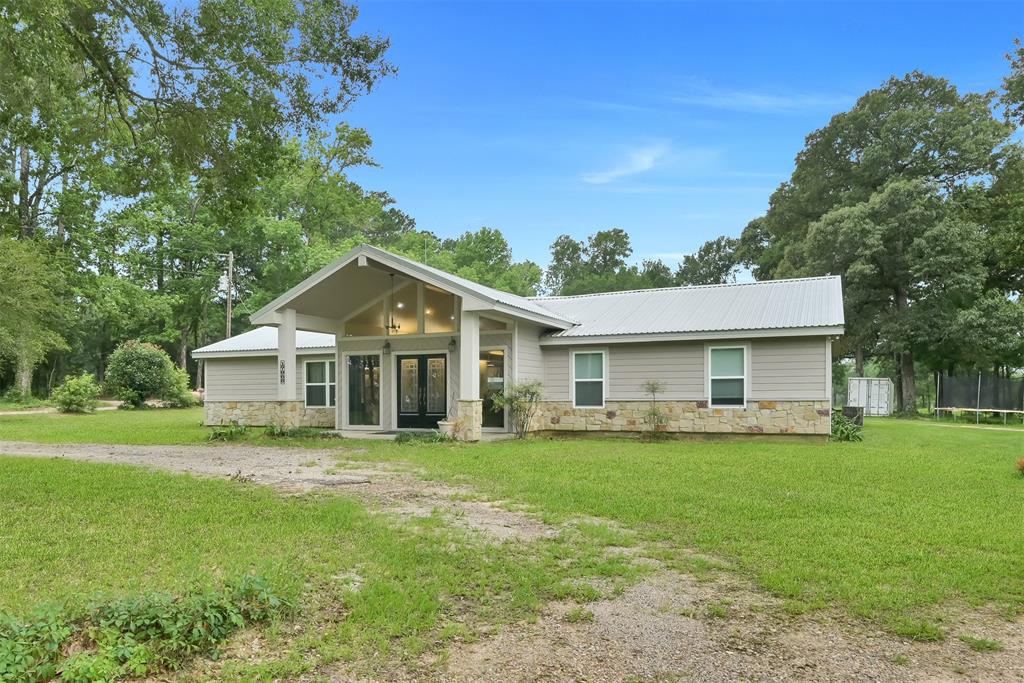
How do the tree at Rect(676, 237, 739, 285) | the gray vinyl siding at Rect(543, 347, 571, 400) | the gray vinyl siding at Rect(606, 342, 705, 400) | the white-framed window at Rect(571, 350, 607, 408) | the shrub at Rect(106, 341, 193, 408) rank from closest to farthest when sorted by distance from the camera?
1. the gray vinyl siding at Rect(606, 342, 705, 400)
2. the white-framed window at Rect(571, 350, 607, 408)
3. the gray vinyl siding at Rect(543, 347, 571, 400)
4. the shrub at Rect(106, 341, 193, 408)
5. the tree at Rect(676, 237, 739, 285)

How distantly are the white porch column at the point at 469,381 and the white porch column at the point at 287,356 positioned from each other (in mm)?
4331

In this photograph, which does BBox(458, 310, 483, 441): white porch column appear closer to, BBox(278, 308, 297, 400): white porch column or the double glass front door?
the double glass front door

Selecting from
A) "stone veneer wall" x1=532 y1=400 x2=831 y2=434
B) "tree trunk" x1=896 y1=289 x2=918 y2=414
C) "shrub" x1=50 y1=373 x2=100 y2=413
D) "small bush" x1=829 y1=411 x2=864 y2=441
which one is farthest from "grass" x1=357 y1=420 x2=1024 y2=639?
"shrub" x1=50 y1=373 x2=100 y2=413

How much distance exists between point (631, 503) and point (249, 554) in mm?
3911

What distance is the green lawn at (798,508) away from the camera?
176 inches

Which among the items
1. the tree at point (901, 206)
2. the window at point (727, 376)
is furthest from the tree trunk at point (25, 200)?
the tree at point (901, 206)

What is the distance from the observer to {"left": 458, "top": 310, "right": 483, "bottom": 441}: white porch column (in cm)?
1353

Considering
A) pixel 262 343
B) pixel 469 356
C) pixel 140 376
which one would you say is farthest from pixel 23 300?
pixel 469 356

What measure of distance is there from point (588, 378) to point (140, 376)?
21637 mm

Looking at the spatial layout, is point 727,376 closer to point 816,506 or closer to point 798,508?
point 816,506

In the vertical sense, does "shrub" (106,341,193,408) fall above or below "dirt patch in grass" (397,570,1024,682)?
above

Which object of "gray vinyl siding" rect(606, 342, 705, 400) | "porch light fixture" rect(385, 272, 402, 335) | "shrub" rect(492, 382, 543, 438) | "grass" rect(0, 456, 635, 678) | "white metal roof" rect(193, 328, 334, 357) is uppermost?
"porch light fixture" rect(385, 272, 402, 335)

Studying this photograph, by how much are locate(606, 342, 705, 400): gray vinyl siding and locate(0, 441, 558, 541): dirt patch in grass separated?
6505 mm

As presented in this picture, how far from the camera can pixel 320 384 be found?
18.5 meters
